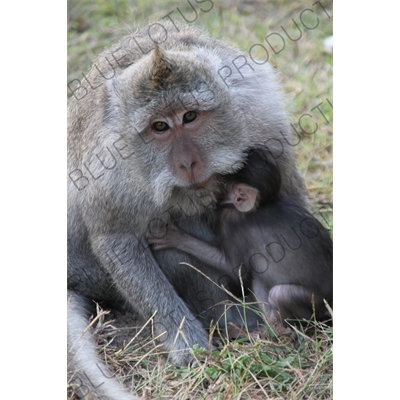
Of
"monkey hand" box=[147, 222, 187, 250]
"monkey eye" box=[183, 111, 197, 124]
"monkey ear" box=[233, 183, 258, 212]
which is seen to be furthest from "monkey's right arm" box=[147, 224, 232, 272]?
"monkey eye" box=[183, 111, 197, 124]

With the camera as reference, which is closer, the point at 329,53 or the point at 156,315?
the point at 156,315

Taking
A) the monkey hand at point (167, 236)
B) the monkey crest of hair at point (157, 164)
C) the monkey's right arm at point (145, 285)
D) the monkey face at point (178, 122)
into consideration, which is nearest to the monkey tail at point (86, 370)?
the monkey crest of hair at point (157, 164)

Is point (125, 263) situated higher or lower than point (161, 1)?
lower

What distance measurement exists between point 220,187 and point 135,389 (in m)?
1.07

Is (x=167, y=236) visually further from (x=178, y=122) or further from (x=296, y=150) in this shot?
(x=296, y=150)

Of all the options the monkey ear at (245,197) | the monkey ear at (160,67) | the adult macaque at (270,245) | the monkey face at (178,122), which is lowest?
the adult macaque at (270,245)

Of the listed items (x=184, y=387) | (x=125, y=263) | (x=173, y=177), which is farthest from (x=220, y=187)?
(x=184, y=387)

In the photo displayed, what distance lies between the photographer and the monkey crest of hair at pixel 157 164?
3734 millimetres

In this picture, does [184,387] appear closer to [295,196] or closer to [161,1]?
[295,196]

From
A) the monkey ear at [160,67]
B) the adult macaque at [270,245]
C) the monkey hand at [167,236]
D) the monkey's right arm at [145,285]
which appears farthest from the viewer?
the monkey hand at [167,236]

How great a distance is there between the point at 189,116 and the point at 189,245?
2.59 feet

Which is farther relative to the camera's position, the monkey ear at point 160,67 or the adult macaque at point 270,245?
the adult macaque at point 270,245

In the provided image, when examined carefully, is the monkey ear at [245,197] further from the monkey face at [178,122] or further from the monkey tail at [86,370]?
the monkey tail at [86,370]

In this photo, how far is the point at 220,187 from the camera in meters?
4.04
